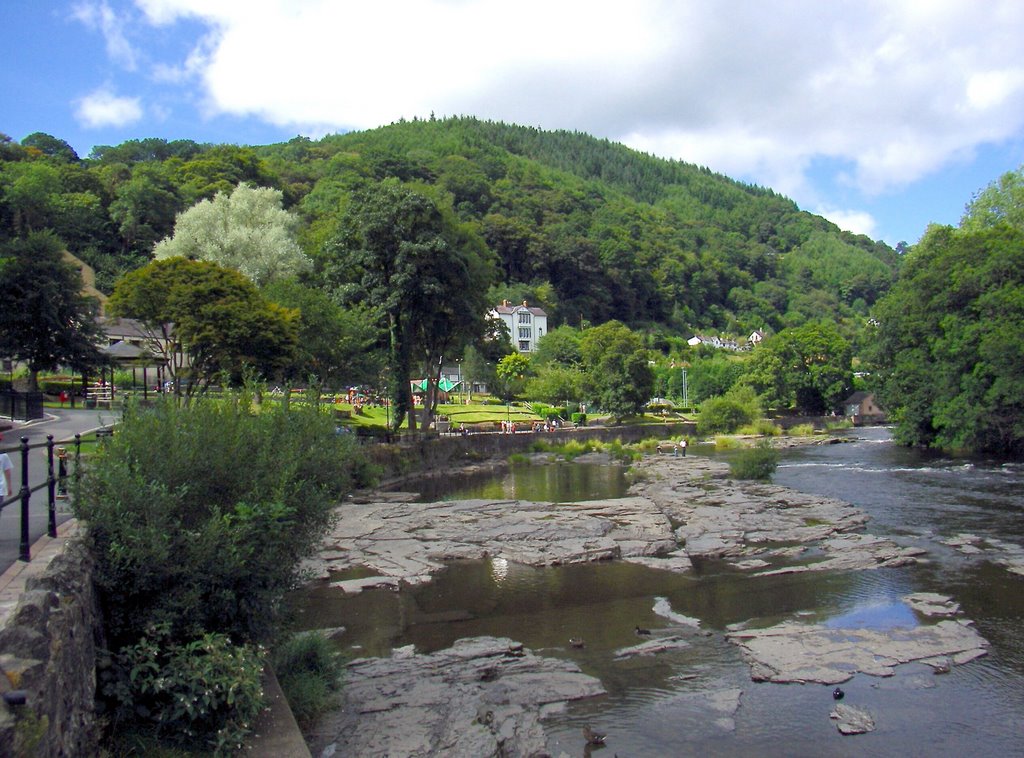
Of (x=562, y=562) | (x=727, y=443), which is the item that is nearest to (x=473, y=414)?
(x=727, y=443)

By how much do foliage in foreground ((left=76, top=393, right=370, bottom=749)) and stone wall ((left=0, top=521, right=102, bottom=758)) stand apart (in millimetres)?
384

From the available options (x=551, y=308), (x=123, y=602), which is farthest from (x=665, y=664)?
(x=551, y=308)

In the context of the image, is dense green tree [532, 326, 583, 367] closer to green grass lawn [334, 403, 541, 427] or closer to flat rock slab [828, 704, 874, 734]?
green grass lawn [334, 403, 541, 427]

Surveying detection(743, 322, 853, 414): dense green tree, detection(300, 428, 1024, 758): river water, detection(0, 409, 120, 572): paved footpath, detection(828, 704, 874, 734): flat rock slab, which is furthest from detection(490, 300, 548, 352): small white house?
detection(828, 704, 874, 734): flat rock slab

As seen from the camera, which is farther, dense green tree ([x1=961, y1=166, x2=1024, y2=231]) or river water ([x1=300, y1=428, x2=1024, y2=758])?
dense green tree ([x1=961, y1=166, x2=1024, y2=231])

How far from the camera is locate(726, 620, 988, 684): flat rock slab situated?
12812mm

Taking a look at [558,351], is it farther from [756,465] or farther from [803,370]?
[756,465]

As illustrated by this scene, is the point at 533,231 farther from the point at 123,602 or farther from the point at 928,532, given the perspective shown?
the point at 123,602

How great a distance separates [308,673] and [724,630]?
8.05 meters

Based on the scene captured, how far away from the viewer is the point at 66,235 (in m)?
74.6

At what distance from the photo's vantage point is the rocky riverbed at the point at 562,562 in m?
10.7

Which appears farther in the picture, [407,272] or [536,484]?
[407,272]

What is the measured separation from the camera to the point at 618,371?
233ft

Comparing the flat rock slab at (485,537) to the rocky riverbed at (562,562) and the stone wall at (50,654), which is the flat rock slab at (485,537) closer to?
the rocky riverbed at (562,562)
